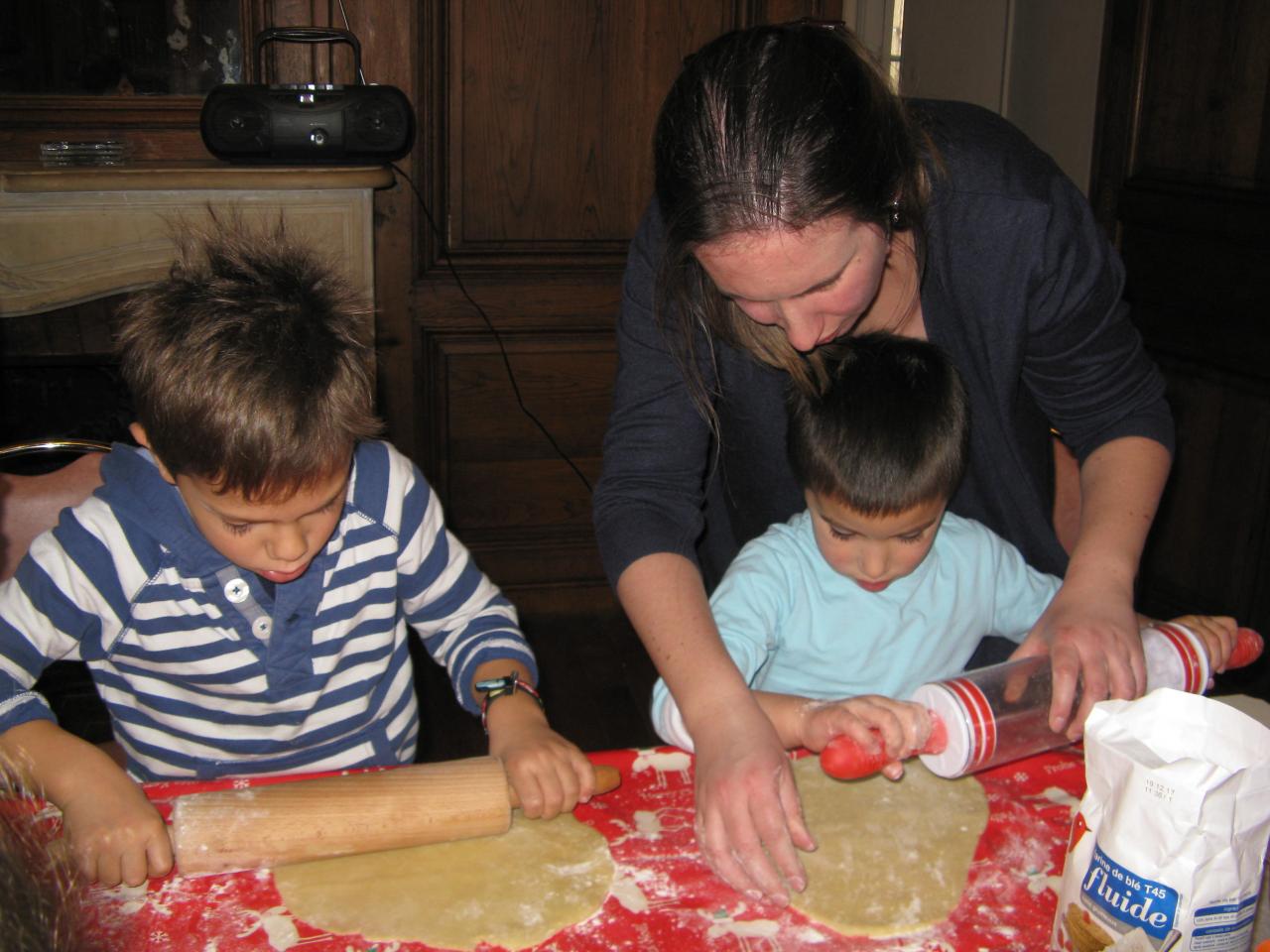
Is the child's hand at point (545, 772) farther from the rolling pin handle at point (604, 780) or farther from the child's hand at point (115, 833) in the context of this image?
the child's hand at point (115, 833)

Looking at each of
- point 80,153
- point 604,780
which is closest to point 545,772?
point 604,780

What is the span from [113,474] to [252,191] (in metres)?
1.36

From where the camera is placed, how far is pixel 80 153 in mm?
2352

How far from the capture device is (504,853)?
88cm

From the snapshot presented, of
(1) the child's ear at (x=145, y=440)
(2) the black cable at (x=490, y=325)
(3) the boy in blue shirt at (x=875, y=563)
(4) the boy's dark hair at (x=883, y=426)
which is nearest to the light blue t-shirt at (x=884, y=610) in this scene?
(3) the boy in blue shirt at (x=875, y=563)

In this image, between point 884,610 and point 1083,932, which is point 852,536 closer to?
point 884,610

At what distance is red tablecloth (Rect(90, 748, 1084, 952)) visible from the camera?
782 millimetres

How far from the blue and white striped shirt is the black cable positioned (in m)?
1.59

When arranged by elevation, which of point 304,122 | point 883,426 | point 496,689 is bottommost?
point 496,689

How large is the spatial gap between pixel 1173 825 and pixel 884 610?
67cm

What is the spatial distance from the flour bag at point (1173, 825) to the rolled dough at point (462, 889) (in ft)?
1.16

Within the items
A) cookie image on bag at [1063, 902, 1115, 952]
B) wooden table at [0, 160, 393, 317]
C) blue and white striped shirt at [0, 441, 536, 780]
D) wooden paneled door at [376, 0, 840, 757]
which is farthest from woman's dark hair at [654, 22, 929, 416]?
wooden paneled door at [376, 0, 840, 757]

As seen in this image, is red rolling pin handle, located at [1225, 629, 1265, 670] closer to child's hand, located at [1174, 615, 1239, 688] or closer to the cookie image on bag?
child's hand, located at [1174, 615, 1239, 688]

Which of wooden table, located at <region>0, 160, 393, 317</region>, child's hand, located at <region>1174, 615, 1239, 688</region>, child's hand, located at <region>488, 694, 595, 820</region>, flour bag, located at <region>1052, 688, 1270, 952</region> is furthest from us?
wooden table, located at <region>0, 160, 393, 317</region>
